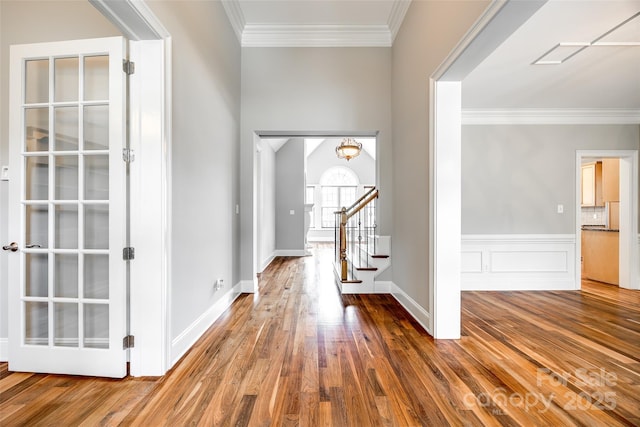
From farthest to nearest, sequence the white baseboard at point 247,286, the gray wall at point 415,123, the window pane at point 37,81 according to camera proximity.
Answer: the white baseboard at point 247,286 < the gray wall at point 415,123 < the window pane at point 37,81

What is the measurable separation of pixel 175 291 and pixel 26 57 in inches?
77.2

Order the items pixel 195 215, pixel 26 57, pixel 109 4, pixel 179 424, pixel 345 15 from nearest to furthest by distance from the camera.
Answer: pixel 179 424, pixel 109 4, pixel 26 57, pixel 195 215, pixel 345 15

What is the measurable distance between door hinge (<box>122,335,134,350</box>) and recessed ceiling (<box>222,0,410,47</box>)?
3551 mm

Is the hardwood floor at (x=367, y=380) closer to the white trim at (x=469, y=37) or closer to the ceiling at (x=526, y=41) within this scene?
the white trim at (x=469, y=37)

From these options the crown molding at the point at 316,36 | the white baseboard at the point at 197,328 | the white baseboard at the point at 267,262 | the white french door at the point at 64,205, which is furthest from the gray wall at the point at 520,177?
the white french door at the point at 64,205

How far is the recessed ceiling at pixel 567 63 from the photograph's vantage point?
2391mm

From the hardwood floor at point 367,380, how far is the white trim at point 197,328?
70mm

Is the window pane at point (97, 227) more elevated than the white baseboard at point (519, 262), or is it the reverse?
the window pane at point (97, 227)

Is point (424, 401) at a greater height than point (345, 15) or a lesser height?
lesser

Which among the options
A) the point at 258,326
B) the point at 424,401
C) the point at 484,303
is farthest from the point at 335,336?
the point at 484,303

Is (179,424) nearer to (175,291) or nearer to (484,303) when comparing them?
(175,291)

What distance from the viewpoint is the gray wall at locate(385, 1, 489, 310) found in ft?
7.55

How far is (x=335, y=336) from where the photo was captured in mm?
2510

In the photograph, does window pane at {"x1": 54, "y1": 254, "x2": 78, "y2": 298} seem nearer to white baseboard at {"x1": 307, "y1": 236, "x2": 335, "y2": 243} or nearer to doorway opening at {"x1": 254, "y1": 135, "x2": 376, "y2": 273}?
doorway opening at {"x1": 254, "y1": 135, "x2": 376, "y2": 273}
